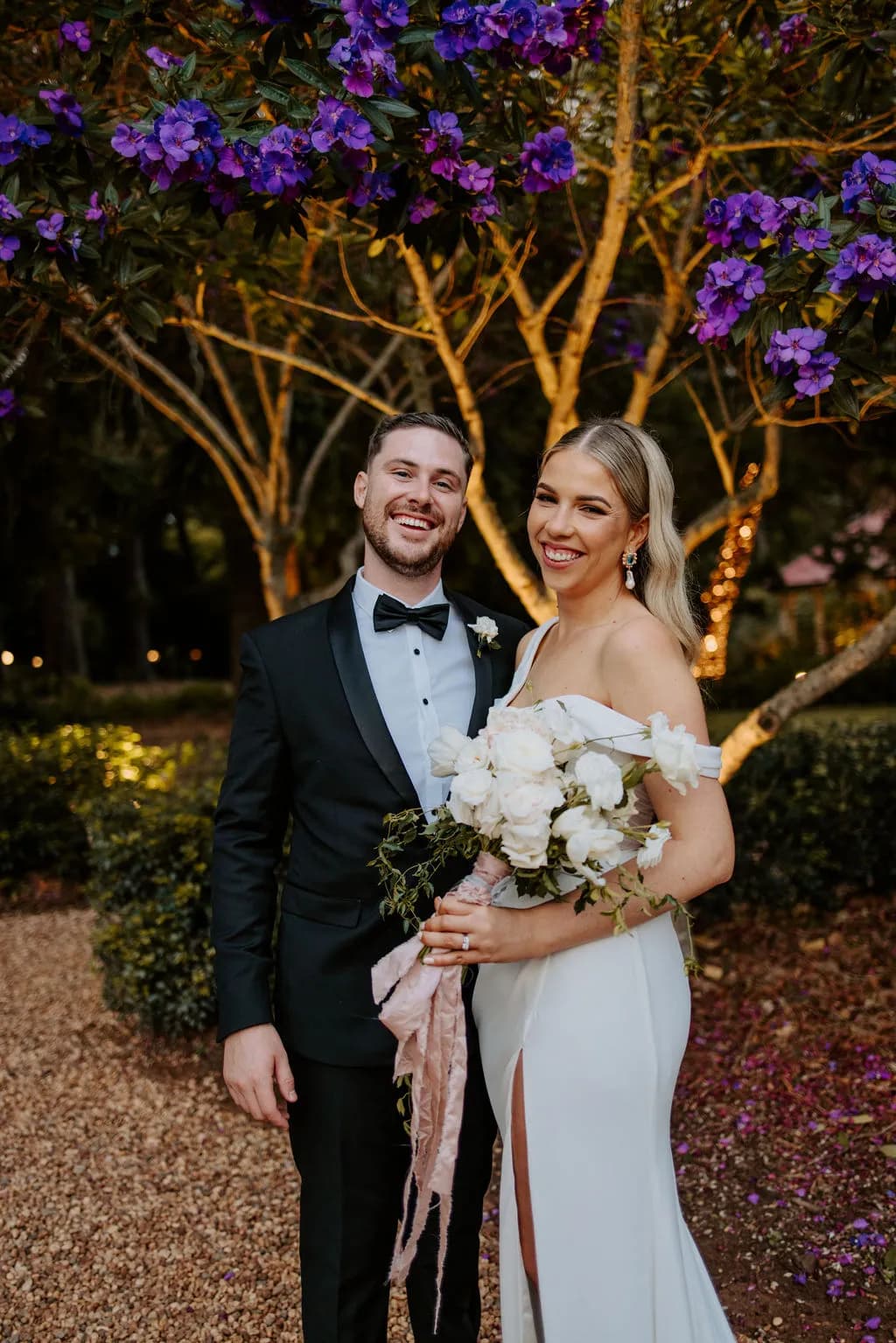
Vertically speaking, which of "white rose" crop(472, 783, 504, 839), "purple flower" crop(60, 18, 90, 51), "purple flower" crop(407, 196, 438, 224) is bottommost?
"white rose" crop(472, 783, 504, 839)

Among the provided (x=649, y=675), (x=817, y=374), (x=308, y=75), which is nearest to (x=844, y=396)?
(x=817, y=374)

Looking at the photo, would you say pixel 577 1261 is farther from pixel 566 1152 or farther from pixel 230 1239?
pixel 230 1239

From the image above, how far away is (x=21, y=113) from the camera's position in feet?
10.1

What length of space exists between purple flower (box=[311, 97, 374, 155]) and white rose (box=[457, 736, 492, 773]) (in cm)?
146

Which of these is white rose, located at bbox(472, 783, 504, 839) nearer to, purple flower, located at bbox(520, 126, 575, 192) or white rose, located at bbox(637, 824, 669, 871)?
white rose, located at bbox(637, 824, 669, 871)

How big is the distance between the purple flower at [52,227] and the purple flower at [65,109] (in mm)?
221

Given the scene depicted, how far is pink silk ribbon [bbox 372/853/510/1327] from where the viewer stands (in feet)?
7.00

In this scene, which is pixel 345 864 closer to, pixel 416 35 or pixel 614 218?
pixel 416 35

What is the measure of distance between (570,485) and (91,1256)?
9.54ft

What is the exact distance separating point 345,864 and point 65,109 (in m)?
2.10

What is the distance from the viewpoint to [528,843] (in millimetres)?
1769

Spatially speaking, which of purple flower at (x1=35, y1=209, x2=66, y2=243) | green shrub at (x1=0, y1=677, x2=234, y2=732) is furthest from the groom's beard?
green shrub at (x1=0, y1=677, x2=234, y2=732)

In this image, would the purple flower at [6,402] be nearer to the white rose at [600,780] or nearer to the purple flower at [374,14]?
the purple flower at [374,14]

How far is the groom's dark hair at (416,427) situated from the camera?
2.48 m
